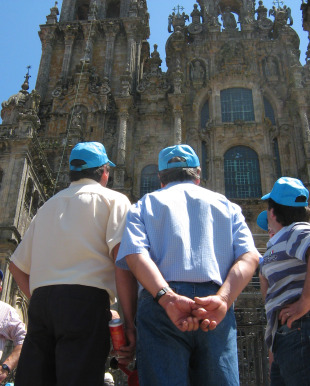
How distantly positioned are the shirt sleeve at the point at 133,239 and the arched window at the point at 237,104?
792 inches

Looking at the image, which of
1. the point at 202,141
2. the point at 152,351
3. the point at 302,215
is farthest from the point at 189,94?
the point at 152,351

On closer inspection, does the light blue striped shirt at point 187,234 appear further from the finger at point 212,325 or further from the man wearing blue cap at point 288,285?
the man wearing blue cap at point 288,285

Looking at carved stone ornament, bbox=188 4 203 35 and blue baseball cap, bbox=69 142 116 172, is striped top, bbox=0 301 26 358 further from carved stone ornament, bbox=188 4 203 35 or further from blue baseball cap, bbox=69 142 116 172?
carved stone ornament, bbox=188 4 203 35

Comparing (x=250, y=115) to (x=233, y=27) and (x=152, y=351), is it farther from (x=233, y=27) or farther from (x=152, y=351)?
(x=152, y=351)

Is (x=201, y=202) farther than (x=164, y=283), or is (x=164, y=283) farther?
(x=201, y=202)

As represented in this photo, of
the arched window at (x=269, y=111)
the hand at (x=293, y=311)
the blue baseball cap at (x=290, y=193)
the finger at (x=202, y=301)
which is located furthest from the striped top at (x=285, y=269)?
the arched window at (x=269, y=111)

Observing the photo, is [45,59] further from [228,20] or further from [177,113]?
[228,20]

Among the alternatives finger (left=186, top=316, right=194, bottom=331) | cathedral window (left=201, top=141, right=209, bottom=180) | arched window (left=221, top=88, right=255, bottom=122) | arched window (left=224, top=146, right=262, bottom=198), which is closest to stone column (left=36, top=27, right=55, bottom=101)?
cathedral window (left=201, top=141, right=209, bottom=180)

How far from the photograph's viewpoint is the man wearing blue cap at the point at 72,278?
3396 millimetres

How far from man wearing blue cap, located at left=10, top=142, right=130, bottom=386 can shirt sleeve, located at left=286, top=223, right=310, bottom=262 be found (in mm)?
1420

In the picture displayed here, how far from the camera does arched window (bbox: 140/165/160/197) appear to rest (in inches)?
841

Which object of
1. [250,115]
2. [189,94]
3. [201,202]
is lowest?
[201,202]

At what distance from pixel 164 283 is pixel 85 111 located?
21.5 metres

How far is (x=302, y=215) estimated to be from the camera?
14.3 feet
